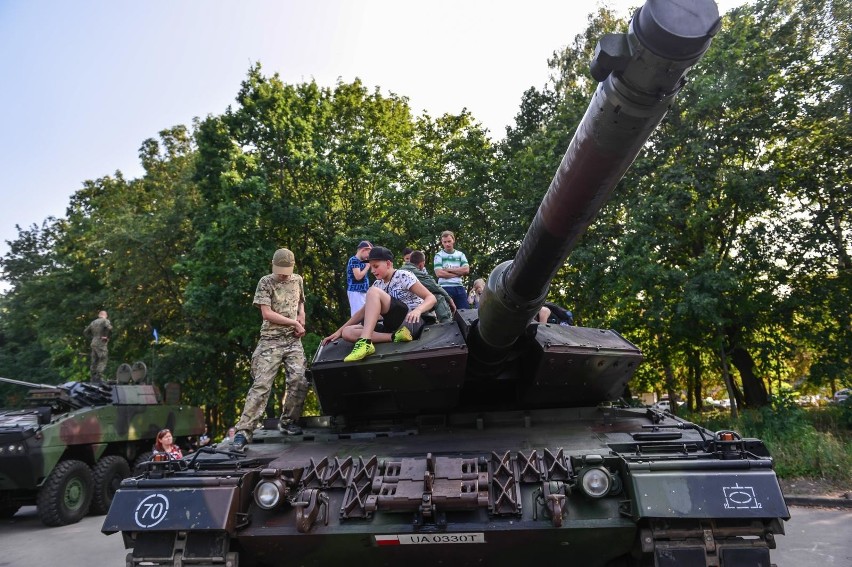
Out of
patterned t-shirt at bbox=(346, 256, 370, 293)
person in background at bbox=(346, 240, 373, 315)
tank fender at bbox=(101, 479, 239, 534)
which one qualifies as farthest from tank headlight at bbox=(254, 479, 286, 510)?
patterned t-shirt at bbox=(346, 256, 370, 293)

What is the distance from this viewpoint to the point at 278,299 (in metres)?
7.36

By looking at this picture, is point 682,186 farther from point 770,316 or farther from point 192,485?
point 192,485

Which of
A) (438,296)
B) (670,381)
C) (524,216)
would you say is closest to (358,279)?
(438,296)

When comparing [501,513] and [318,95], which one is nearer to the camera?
[501,513]

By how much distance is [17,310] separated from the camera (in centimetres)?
3469

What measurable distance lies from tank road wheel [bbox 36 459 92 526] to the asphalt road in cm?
25

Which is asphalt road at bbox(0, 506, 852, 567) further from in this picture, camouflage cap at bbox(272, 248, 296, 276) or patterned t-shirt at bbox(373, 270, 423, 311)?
patterned t-shirt at bbox(373, 270, 423, 311)

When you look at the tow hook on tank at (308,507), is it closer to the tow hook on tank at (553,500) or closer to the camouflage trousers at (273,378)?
Answer: the tow hook on tank at (553,500)

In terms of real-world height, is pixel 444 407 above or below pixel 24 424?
below

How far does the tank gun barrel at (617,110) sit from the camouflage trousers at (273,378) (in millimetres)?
3257

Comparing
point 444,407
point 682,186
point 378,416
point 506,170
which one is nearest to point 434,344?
point 444,407

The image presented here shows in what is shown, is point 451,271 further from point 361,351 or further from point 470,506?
point 470,506

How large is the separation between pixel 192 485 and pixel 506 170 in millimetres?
18867

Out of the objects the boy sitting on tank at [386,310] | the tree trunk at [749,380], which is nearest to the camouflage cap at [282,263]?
the boy sitting on tank at [386,310]
